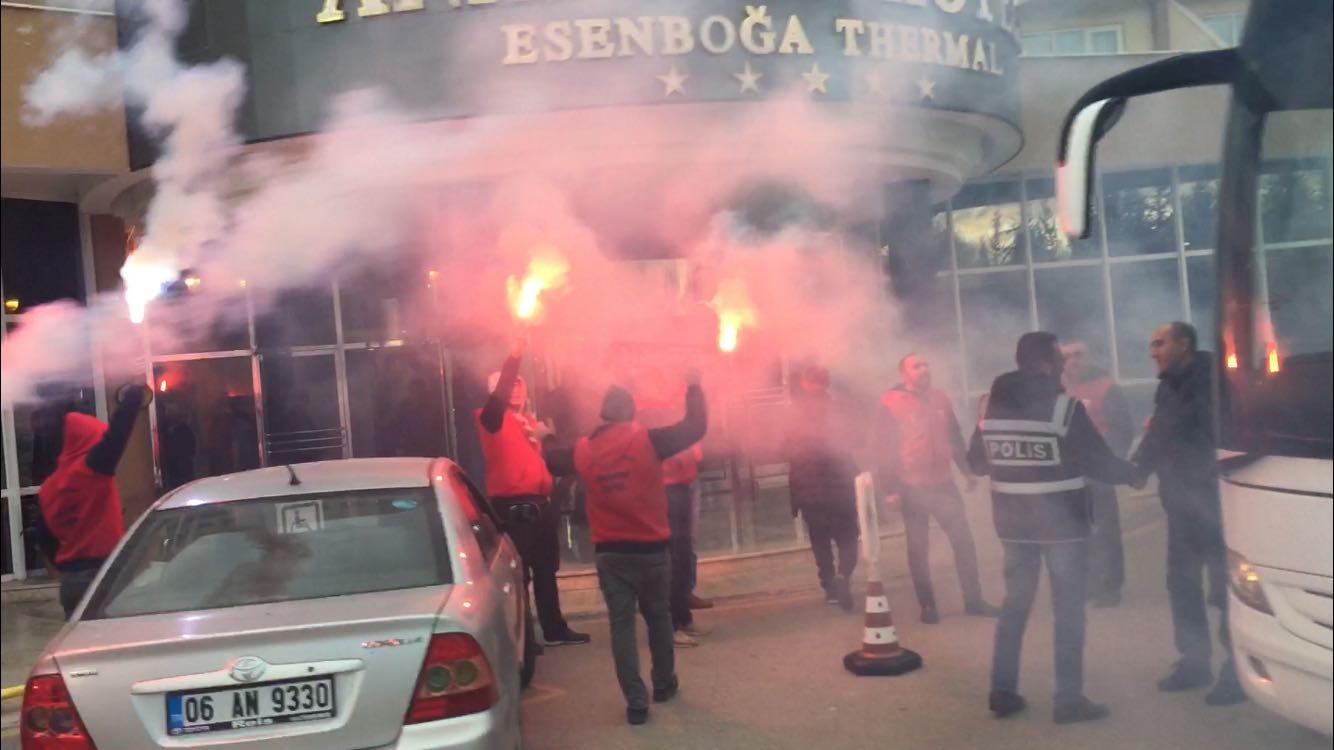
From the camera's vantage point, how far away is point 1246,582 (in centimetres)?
343

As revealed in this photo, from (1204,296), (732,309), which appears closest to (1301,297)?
(1204,296)

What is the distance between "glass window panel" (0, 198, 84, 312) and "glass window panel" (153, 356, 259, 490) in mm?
1098

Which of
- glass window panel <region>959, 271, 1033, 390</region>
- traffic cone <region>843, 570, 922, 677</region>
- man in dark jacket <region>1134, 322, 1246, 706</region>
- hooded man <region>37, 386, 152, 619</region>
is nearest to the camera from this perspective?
man in dark jacket <region>1134, 322, 1246, 706</region>

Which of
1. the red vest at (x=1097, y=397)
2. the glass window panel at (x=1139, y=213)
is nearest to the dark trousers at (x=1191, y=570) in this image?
the red vest at (x=1097, y=397)

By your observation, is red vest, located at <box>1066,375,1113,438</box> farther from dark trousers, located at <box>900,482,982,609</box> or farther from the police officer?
the police officer

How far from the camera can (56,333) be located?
704cm

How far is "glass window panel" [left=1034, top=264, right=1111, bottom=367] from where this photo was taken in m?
11.4

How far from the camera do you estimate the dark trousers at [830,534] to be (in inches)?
265

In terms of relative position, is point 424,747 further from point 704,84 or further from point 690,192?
point 690,192

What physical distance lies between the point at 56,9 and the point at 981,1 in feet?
21.7

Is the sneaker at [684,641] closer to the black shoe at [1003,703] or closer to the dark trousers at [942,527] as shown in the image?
the dark trousers at [942,527]

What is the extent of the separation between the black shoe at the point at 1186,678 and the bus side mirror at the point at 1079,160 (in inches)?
87.3

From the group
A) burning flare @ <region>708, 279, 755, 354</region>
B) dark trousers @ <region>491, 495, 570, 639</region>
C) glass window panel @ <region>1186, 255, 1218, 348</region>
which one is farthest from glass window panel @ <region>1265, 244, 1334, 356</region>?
burning flare @ <region>708, 279, 755, 354</region>

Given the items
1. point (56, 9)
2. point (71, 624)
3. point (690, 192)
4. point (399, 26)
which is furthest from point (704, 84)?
point (71, 624)
